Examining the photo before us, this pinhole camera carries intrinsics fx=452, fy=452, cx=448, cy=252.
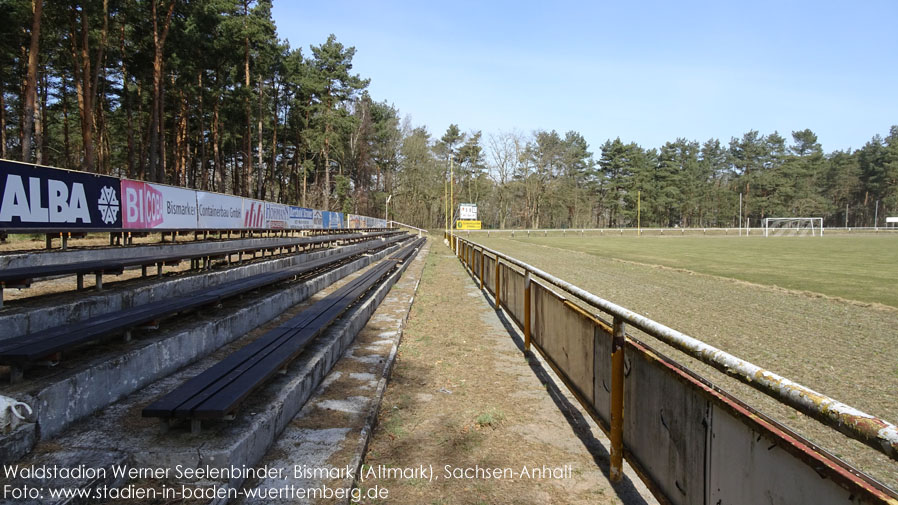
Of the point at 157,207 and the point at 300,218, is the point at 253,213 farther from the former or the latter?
the point at 300,218

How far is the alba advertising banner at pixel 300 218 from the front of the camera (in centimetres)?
1933

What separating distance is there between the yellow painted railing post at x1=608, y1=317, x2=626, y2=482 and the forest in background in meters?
19.9

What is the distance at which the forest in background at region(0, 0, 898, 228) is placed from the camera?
2417cm

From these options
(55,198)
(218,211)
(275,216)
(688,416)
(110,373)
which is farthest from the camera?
(275,216)

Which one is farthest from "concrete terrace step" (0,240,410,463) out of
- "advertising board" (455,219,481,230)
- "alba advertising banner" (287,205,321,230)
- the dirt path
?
"advertising board" (455,219,481,230)

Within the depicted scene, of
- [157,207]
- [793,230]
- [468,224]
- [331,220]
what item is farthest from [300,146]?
[793,230]

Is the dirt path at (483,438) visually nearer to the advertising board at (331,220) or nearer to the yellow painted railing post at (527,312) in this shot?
the yellow painted railing post at (527,312)

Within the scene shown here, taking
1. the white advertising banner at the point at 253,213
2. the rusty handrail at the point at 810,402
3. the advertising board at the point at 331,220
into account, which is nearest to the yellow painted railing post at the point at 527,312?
the rusty handrail at the point at 810,402

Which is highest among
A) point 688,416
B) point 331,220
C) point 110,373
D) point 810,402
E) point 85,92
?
point 85,92

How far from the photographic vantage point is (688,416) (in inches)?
81.7

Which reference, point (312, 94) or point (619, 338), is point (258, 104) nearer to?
point (312, 94)

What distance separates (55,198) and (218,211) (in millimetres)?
5131

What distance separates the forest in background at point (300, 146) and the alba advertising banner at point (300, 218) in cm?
804

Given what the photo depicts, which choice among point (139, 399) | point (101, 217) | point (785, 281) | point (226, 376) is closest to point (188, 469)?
point (226, 376)
